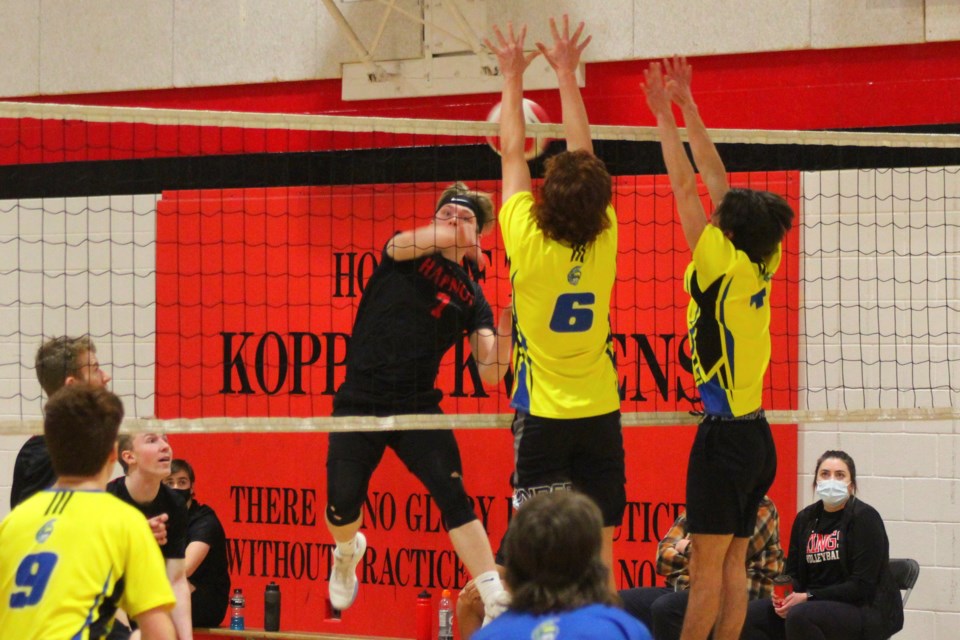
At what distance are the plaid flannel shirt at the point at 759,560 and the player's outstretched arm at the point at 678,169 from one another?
254cm

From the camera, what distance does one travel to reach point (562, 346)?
5.02 meters

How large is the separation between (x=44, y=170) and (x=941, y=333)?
280 inches

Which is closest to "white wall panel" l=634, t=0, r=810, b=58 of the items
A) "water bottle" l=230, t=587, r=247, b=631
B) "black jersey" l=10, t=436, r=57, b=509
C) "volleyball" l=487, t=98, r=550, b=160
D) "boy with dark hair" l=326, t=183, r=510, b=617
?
"volleyball" l=487, t=98, r=550, b=160

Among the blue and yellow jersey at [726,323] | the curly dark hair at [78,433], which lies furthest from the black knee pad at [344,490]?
the curly dark hair at [78,433]

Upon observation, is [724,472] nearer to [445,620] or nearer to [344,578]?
[344,578]

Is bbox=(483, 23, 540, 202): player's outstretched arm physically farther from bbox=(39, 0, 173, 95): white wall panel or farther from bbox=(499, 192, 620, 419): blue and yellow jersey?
bbox=(39, 0, 173, 95): white wall panel

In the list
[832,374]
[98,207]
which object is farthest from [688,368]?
[98,207]

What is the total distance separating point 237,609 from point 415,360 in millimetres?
4080

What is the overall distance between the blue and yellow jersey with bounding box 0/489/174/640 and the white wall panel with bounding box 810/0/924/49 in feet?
21.2

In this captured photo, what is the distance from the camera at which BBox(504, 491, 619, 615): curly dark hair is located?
3.09 meters

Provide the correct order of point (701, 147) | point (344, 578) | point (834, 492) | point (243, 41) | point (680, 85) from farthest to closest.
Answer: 1. point (243, 41)
2. point (834, 492)
3. point (344, 578)
4. point (680, 85)
5. point (701, 147)

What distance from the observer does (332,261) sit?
30.4ft

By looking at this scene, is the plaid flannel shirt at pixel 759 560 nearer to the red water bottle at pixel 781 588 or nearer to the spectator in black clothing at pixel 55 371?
the red water bottle at pixel 781 588

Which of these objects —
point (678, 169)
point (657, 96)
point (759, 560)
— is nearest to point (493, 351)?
point (678, 169)
